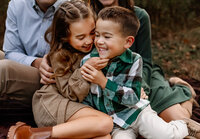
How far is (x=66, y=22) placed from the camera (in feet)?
6.98

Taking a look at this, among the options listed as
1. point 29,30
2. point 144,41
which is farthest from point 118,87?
point 29,30

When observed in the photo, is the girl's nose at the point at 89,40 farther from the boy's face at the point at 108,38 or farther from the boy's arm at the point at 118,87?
the boy's arm at the point at 118,87

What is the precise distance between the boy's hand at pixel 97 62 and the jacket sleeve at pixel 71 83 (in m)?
0.12

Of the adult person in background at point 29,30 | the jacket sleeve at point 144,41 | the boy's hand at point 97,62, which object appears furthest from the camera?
the jacket sleeve at point 144,41

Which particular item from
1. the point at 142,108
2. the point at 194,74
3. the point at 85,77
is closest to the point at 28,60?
the point at 85,77

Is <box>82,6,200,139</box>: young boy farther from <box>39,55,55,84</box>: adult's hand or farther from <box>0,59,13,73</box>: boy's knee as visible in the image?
<box>0,59,13,73</box>: boy's knee

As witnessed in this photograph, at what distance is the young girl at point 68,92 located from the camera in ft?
6.30

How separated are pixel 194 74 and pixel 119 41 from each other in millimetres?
2567

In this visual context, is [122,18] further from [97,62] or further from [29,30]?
[29,30]

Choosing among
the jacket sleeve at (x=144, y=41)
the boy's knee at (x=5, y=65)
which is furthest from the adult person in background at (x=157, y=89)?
the boy's knee at (x=5, y=65)

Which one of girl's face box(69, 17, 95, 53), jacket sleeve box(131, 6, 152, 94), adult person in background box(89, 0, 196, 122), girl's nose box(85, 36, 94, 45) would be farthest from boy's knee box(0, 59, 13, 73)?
jacket sleeve box(131, 6, 152, 94)

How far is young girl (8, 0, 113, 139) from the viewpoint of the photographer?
6.30ft

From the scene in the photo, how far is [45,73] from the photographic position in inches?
86.2

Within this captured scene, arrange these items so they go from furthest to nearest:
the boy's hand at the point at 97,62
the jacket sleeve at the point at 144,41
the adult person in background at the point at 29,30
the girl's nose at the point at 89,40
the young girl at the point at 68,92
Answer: the jacket sleeve at the point at 144,41
the adult person in background at the point at 29,30
the girl's nose at the point at 89,40
the boy's hand at the point at 97,62
the young girl at the point at 68,92
